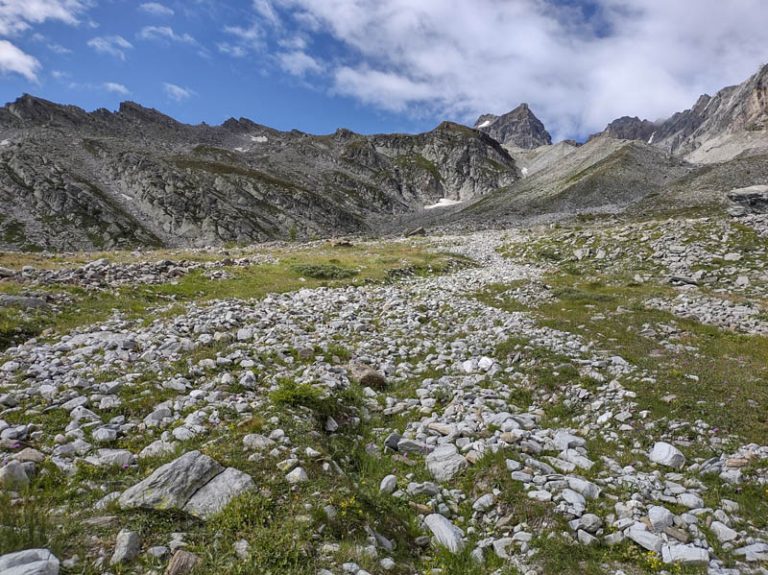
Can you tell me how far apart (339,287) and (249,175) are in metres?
149

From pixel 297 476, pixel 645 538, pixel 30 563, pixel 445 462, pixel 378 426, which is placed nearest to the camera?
pixel 30 563

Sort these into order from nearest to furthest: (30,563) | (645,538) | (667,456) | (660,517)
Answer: (30,563)
(645,538)
(660,517)
(667,456)

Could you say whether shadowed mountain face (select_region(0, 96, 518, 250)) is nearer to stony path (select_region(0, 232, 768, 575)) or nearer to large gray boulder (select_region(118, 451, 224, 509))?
stony path (select_region(0, 232, 768, 575))

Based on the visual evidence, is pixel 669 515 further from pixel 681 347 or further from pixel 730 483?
pixel 681 347

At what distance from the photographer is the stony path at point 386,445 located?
6.37 meters

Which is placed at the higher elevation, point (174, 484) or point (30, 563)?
point (30, 563)

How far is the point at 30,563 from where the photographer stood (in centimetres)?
468

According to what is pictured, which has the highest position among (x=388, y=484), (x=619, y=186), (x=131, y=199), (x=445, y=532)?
(x=619, y=186)

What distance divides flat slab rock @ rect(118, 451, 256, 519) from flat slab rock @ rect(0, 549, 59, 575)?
1.37 meters

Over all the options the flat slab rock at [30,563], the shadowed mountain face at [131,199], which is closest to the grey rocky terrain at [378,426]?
the flat slab rock at [30,563]

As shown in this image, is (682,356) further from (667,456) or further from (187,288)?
(187,288)

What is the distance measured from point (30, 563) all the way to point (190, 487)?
2.29 metres

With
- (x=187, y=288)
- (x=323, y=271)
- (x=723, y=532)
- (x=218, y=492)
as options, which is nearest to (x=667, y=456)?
(x=723, y=532)

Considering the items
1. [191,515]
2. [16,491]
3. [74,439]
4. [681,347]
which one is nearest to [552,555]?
[191,515]
